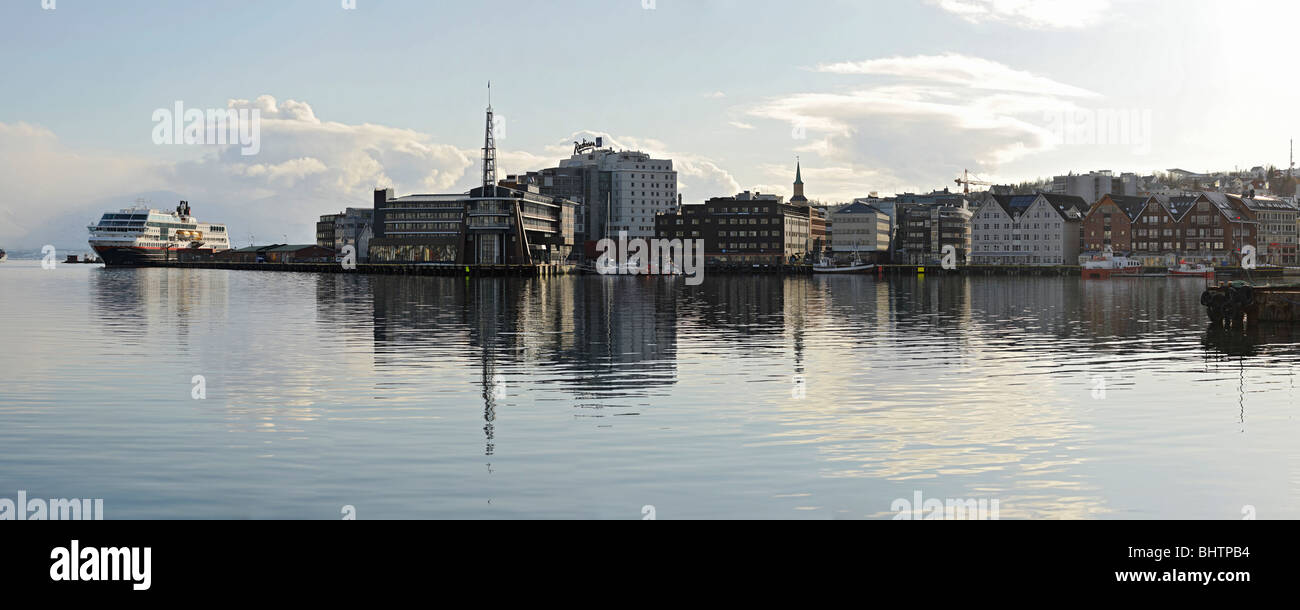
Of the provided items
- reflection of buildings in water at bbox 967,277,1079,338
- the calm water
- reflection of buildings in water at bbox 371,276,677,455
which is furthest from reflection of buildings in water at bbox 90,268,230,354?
reflection of buildings in water at bbox 967,277,1079,338

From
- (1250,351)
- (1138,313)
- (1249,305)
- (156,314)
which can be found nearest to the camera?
(1250,351)

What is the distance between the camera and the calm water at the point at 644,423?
17.8 metres

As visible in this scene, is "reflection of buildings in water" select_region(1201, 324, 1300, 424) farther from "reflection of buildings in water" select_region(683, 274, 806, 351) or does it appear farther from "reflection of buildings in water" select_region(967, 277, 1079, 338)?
"reflection of buildings in water" select_region(683, 274, 806, 351)

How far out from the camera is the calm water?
699 inches

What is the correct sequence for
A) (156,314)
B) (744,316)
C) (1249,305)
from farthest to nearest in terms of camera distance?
(744,316), (156,314), (1249,305)

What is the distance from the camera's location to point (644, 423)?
82.8ft

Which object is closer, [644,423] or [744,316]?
[644,423]

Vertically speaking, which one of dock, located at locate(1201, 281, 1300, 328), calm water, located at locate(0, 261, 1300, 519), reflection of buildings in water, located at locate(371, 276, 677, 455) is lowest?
calm water, located at locate(0, 261, 1300, 519)

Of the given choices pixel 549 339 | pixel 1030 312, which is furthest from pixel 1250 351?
pixel 1030 312

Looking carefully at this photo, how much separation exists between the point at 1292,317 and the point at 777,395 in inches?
1978

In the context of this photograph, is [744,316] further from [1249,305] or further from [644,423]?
[644,423]

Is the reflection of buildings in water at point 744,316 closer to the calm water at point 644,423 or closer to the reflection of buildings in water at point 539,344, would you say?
the reflection of buildings in water at point 539,344
